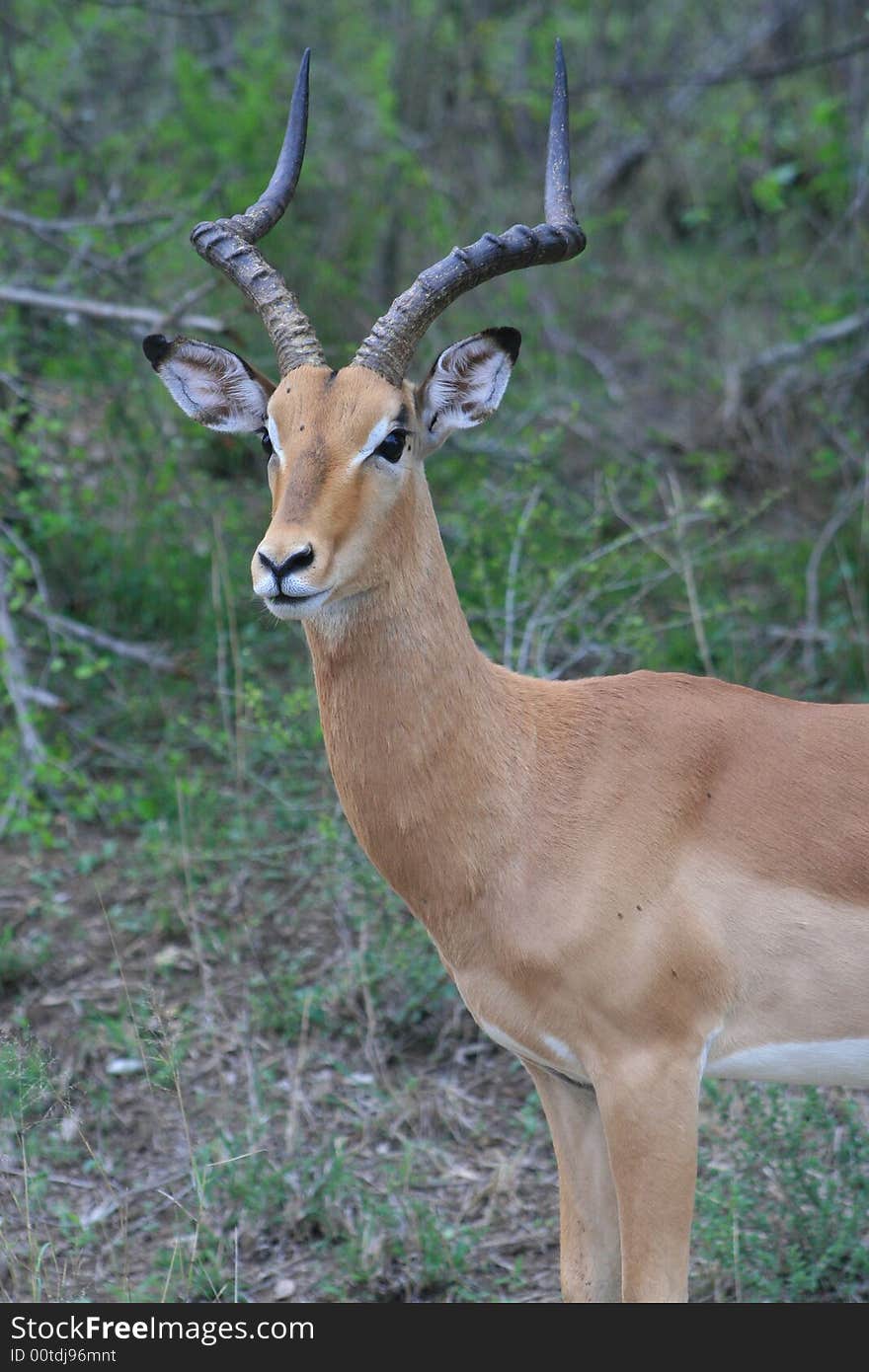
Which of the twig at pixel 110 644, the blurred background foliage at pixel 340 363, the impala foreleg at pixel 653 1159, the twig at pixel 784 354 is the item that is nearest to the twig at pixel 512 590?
the blurred background foliage at pixel 340 363

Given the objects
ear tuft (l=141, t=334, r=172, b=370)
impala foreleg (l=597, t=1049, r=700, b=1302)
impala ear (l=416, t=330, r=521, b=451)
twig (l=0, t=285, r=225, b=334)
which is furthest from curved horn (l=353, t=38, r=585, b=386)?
twig (l=0, t=285, r=225, b=334)

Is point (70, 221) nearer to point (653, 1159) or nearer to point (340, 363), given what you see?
point (340, 363)

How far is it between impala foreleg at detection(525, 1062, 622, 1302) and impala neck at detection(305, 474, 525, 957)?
0.61 m

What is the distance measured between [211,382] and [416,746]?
1.22 meters

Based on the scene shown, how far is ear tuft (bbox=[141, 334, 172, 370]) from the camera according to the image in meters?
4.18

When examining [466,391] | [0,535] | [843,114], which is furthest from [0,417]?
[843,114]

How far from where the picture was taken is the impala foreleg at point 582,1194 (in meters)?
4.18

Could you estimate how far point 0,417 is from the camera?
20.6ft

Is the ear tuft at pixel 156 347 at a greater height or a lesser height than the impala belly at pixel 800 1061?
greater

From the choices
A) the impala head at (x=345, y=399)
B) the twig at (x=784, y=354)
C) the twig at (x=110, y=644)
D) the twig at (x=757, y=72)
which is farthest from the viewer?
the twig at (x=784, y=354)

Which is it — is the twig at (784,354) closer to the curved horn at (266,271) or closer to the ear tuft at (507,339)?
the curved horn at (266,271)

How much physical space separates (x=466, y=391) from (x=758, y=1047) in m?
1.85

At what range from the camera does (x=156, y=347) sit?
422 cm

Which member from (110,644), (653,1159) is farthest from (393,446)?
(110,644)
